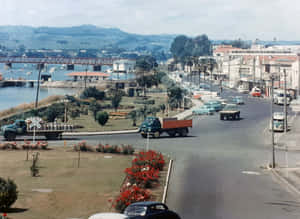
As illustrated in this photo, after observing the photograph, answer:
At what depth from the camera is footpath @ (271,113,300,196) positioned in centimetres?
3925

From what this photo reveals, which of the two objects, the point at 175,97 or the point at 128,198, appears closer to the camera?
the point at 128,198

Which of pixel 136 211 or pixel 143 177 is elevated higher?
pixel 136 211

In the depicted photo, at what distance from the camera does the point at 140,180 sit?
3544 centimetres

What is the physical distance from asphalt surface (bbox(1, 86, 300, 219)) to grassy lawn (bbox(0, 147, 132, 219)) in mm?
4156

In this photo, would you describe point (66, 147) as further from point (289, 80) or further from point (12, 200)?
point (289, 80)

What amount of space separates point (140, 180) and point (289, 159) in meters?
19.0

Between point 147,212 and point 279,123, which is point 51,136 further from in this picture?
point 147,212

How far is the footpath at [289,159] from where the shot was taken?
1545 inches

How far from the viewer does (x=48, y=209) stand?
95.2 feet

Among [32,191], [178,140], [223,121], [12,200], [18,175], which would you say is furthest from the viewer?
[223,121]

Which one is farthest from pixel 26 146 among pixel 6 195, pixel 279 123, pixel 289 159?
pixel 279 123

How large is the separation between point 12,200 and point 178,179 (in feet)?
46.6

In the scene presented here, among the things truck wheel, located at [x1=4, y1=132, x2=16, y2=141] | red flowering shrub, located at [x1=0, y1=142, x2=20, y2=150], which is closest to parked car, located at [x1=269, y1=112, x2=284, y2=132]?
truck wheel, located at [x1=4, y1=132, x2=16, y2=141]

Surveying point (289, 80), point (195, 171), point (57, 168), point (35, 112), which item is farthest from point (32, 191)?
point (289, 80)
